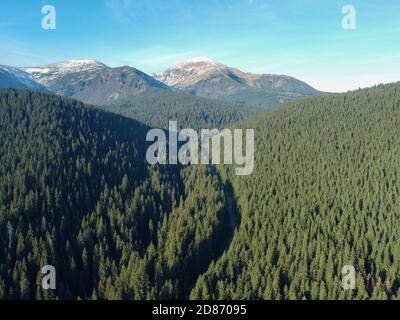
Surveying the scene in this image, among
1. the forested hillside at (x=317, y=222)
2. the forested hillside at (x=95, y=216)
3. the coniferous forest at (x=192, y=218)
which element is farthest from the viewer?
the forested hillside at (x=95, y=216)

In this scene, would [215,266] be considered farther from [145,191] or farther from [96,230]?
[145,191]

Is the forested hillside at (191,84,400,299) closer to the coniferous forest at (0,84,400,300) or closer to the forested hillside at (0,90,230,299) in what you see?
the coniferous forest at (0,84,400,300)

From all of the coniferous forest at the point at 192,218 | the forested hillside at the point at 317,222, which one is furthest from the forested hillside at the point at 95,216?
the forested hillside at the point at 317,222

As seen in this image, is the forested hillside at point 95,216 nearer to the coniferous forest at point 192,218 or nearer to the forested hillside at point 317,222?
the coniferous forest at point 192,218
